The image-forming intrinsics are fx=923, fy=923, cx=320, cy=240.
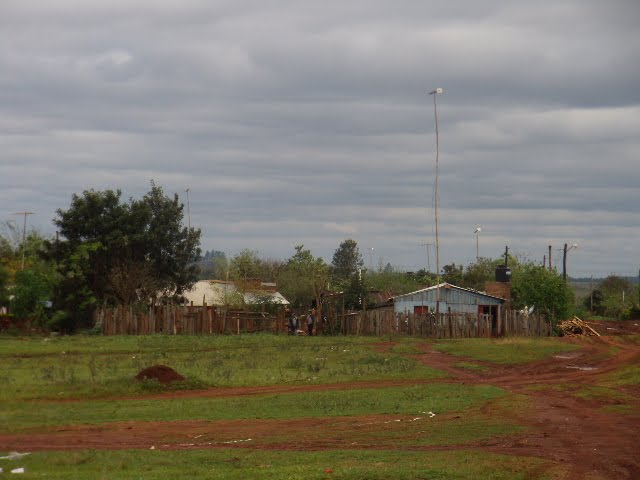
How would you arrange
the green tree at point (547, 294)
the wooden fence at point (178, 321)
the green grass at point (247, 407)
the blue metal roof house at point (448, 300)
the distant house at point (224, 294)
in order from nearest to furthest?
the green grass at point (247, 407)
the wooden fence at point (178, 321)
the green tree at point (547, 294)
the blue metal roof house at point (448, 300)
the distant house at point (224, 294)

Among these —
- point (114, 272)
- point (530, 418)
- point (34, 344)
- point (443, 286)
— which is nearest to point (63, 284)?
point (114, 272)

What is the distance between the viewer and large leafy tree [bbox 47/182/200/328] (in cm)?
6181

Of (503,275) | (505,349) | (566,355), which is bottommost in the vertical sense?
(566,355)

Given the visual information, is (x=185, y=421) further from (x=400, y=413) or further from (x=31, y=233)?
(x=31, y=233)

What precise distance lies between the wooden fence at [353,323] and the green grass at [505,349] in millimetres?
4351

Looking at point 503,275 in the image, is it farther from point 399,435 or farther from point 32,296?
point 399,435

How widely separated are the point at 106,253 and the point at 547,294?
101 feet

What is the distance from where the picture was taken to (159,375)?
28625mm

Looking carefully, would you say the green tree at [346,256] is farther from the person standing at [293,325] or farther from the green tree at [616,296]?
the person standing at [293,325]

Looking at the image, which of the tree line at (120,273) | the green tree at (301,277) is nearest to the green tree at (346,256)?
the green tree at (301,277)

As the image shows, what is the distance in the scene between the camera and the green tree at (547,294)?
63.6 m

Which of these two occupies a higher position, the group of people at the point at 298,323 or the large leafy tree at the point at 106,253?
the large leafy tree at the point at 106,253

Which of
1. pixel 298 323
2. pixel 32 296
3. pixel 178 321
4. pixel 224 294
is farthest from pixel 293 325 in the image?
pixel 224 294

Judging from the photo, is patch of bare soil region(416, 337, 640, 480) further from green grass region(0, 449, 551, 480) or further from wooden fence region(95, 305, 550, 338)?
wooden fence region(95, 305, 550, 338)
